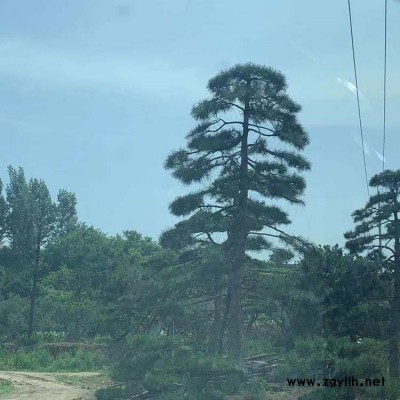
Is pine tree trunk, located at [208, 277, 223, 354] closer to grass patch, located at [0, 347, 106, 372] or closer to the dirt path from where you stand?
the dirt path

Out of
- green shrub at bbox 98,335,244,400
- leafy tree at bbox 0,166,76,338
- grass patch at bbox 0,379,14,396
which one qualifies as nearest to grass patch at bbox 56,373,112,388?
grass patch at bbox 0,379,14,396

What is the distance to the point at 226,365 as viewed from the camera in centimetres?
2019

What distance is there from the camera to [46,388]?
2708 centimetres

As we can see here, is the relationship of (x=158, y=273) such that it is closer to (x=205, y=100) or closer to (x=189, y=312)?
(x=189, y=312)

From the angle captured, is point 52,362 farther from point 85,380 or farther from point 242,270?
point 242,270

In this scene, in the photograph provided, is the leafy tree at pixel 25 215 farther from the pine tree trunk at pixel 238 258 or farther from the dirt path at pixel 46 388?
the pine tree trunk at pixel 238 258

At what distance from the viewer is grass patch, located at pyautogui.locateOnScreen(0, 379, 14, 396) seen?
2529cm

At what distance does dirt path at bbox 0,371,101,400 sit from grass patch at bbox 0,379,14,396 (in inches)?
6.7

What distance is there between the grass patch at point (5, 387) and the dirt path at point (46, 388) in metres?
0.17

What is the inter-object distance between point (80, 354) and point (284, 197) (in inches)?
664

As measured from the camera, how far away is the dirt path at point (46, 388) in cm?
2420

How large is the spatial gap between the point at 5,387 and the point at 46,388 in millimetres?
1433

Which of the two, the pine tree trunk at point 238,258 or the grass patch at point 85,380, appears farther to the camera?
the grass patch at point 85,380

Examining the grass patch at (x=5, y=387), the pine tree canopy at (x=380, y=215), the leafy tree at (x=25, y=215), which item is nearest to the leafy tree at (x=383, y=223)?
the pine tree canopy at (x=380, y=215)
